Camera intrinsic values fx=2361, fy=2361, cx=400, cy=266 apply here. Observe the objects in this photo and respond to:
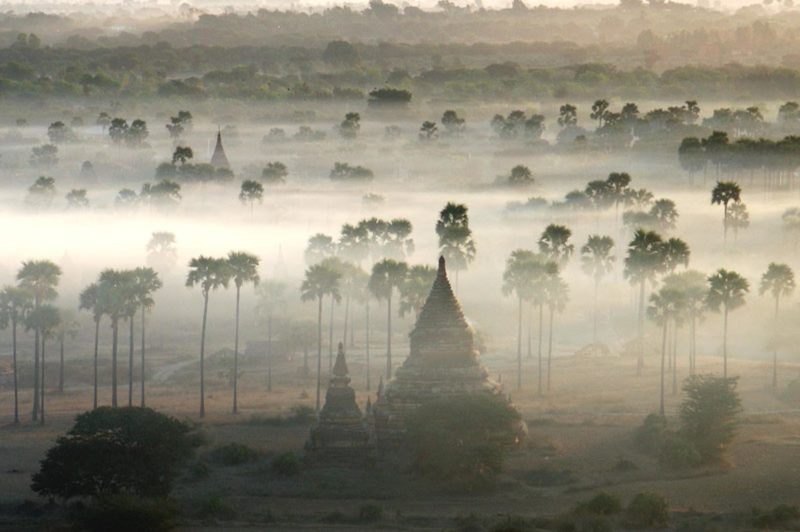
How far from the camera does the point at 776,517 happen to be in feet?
330

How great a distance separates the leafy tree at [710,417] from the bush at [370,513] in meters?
20.0

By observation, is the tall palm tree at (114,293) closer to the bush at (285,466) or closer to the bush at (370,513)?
the bush at (285,466)

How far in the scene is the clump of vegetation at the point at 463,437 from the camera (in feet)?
363

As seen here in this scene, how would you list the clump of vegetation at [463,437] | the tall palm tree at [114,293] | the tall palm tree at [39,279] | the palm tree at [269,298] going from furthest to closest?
1. the palm tree at [269,298]
2. the tall palm tree at [39,279]
3. the tall palm tree at [114,293]
4. the clump of vegetation at [463,437]

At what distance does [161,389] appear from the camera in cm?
14800

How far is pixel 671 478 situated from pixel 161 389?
150 ft

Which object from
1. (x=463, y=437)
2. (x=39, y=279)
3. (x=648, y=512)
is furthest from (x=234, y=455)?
(x=39, y=279)

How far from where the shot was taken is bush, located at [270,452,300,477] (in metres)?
113

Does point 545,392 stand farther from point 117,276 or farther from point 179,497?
point 179,497

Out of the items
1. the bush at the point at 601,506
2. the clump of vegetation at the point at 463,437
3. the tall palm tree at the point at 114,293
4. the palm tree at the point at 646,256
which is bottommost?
the bush at the point at 601,506

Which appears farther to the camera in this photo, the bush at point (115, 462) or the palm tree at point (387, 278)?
the palm tree at point (387, 278)

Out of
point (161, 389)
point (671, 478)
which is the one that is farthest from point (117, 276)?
point (671, 478)

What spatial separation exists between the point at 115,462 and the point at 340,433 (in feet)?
48.7

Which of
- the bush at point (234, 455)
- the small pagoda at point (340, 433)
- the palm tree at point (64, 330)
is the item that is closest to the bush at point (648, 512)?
the small pagoda at point (340, 433)
